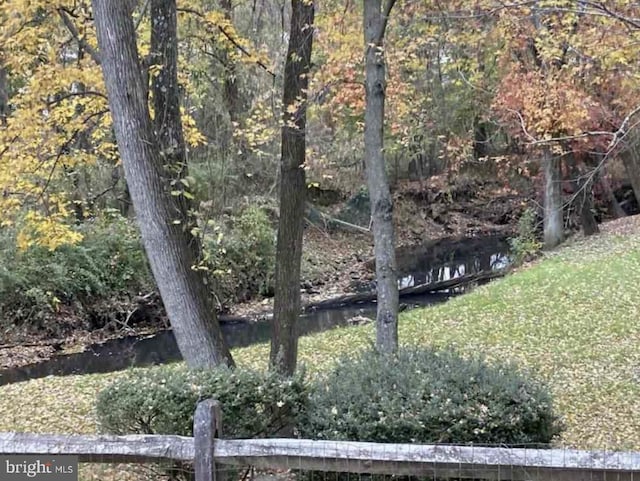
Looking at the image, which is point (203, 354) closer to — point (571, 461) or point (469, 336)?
point (571, 461)

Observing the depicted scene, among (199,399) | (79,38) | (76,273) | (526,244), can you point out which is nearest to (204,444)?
(199,399)

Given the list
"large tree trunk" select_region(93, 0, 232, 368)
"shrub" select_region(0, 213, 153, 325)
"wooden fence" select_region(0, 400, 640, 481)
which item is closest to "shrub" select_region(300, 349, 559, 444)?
"wooden fence" select_region(0, 400, 640, 481)

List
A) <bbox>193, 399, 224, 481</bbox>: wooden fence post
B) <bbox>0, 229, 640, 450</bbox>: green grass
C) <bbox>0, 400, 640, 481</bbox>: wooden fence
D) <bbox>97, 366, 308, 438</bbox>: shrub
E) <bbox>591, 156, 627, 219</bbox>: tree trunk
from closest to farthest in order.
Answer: <bbox>0, 400, 640, 481</bbox>: wooden fence → <bbox>193, 399, 224, 481</bbox>: wooden fence post → <bbox>97, 366, 308, 438</bbox>: shrub → <bbox>0, 229, 640, 450</bbox>: green grass → <bbox>591, 156, 627, 219</bbox>: tree trunk

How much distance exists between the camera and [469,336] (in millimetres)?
11078

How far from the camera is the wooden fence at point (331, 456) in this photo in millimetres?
3246

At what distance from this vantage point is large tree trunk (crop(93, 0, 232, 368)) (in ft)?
18.6

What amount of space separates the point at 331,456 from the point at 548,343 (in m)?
7.44

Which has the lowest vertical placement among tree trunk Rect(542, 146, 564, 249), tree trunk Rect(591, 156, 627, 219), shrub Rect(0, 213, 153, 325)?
shrub Rect(0, 213, 153, 325)

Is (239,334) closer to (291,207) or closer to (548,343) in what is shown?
(548,343)

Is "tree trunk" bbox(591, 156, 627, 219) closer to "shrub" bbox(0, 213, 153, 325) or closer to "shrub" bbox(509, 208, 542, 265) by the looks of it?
"shrub" bbox(509, 208, 542, 265)

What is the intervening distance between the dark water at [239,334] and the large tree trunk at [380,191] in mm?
7622

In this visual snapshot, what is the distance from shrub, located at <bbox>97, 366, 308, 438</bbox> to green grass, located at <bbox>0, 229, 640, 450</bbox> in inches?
74.8

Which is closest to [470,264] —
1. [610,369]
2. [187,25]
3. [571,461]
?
[610,369]

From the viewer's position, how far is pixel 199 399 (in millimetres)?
4426
